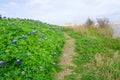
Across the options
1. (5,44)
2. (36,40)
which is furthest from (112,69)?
(5,44)

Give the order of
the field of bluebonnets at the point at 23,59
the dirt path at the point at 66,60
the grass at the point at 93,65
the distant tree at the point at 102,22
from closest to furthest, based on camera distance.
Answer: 1. the field of bluebonnets at the point at 23,59
2. the grass at the point at 93,65
3. the dirt path at the point at 66,60
4. the distant tree at the point at 102,22

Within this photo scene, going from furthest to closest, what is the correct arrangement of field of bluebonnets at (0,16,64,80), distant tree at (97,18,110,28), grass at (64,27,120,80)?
distant tree at (97,18,110,28)
grass at (64,27,120,80)
field of bluebonnets at (0,16,64,80)

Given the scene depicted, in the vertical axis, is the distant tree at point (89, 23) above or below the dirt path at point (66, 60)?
above

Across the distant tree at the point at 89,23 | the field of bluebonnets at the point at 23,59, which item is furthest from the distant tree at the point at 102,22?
the field of bluebonnets at the point at 23,59

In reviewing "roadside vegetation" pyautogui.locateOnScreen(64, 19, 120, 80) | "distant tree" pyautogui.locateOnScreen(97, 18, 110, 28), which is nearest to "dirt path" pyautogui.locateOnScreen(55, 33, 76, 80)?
"roadside vegetation" pyautogui.locateOnScreen(64, 19, 120, 80)

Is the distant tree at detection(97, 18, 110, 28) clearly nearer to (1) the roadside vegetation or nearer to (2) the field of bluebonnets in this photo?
(1) the roadside vegetation

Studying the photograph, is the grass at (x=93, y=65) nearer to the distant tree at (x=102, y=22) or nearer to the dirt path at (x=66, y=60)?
the dirt path at (x=66, y=60)

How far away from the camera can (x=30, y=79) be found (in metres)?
4.34

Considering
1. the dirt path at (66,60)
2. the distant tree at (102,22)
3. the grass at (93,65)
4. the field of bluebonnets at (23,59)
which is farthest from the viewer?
the distant tree at (102,22)

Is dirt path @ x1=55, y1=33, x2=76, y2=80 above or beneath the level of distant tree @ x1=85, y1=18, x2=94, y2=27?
beneath

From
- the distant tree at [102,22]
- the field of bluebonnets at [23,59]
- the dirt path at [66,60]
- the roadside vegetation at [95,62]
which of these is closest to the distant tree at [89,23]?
the distant tree at [102,22]

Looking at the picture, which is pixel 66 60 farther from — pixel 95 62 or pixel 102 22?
pixel 102 22

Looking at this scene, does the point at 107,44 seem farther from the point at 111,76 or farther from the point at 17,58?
the point at 17,58

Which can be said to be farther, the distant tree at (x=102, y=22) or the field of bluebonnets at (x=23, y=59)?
the distant tree at (x=102, y=22)
